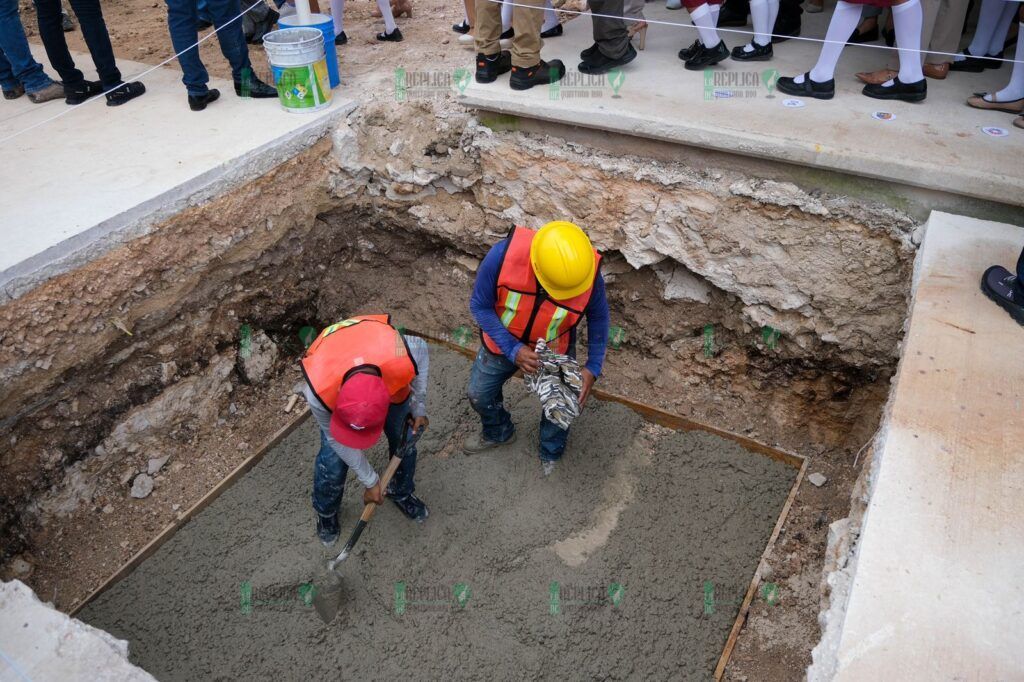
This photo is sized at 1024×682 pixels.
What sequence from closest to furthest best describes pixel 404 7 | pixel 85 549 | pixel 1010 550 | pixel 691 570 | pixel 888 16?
pixel 1010 550 < pixel 691 570 < pixel 85 549 < pixel 888 16 < pixel 404 7

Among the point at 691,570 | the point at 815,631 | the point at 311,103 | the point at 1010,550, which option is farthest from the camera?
the point at 311,103

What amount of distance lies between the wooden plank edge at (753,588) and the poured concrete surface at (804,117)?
1661 millimetres

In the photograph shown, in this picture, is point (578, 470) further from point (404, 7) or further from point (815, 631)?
point (404, 7)

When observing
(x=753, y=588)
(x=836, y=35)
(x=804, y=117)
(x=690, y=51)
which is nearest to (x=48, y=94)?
(x=690, y=51)

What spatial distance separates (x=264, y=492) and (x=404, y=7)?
4522 mm

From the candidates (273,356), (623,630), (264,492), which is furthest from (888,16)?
(264,492)

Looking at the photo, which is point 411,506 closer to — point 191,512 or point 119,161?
point 191,512

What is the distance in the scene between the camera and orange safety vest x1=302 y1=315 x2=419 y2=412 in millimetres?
2721

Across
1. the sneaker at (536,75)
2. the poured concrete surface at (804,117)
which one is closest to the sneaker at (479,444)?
the poured concrete surface at (804,117)

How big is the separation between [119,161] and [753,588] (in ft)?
13.7

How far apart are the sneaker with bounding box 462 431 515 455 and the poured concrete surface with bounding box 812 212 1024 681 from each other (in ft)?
6.71

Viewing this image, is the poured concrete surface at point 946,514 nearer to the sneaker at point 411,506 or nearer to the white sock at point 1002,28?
the sneaker at point 411,506

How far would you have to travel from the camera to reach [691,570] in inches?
129

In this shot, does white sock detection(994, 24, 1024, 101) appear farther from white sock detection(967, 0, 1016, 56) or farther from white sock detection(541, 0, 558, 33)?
white sock detection(541, 0, 558, 33)
